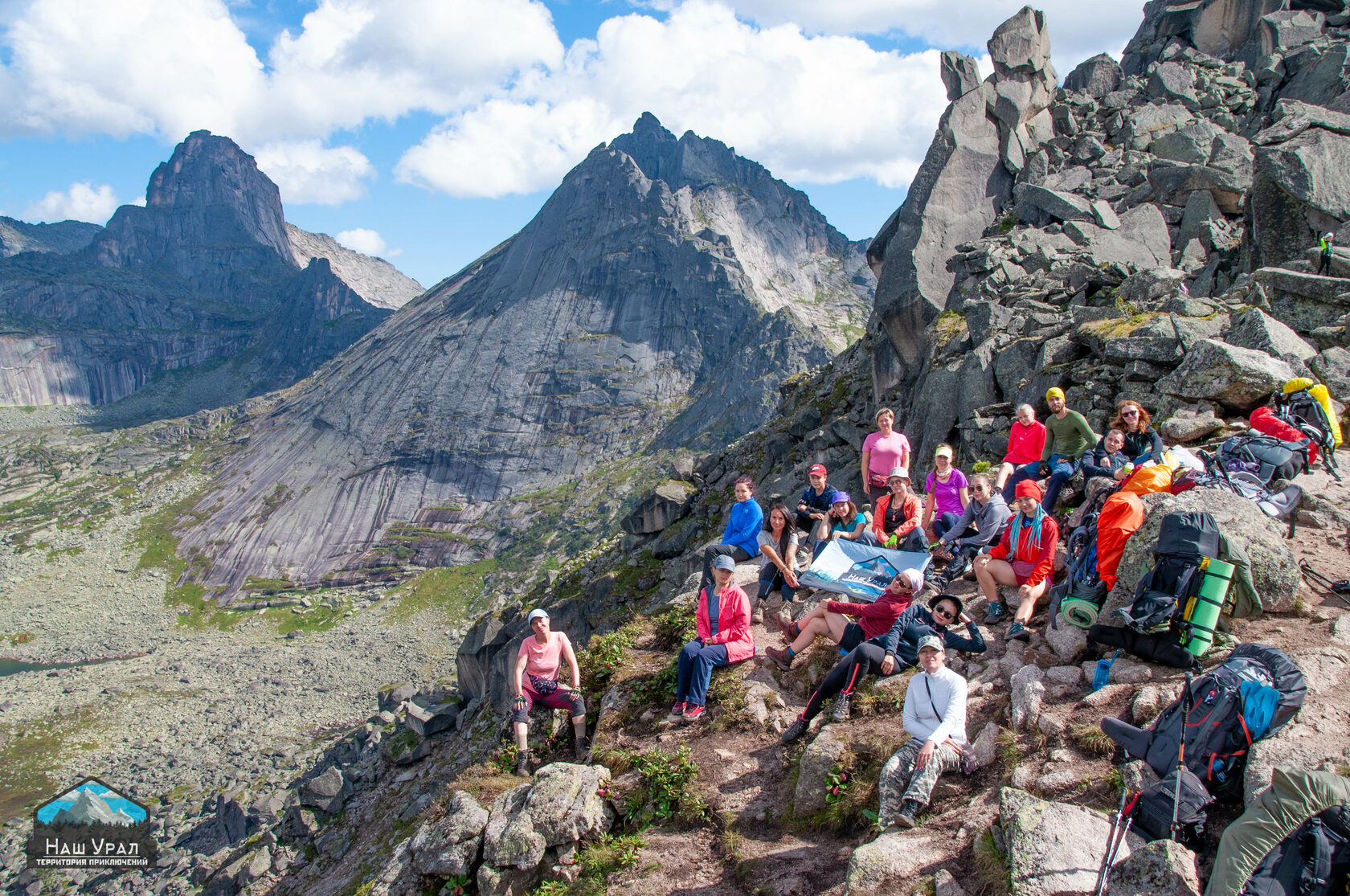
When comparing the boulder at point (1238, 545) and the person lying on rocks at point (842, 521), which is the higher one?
the boulder at point (1238, 545)

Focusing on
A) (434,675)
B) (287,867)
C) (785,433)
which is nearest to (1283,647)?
(785,433)

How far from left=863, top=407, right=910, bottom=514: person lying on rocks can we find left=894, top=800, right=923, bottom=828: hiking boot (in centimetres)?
748

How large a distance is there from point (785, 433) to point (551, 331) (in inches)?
4363

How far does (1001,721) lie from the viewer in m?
7.46

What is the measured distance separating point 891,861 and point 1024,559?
527cm

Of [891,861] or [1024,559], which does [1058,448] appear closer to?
[1024,559]

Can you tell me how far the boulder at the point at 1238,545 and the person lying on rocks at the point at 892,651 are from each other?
166cm

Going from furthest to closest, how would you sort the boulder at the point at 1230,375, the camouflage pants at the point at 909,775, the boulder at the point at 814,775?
the boulder at the point at 1230,375, the boulder at the point at 814,775, the camouflage pants at the point at 909,775

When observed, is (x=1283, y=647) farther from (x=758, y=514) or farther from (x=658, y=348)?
(x=658, y=348)

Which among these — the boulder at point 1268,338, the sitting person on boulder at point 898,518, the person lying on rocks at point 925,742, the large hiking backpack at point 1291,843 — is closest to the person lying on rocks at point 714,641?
the sitting person on boulder at point 898,518

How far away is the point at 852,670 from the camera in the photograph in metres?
8.55

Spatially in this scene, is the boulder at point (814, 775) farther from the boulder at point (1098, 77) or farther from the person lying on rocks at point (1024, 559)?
the boulder at point (1098, 77)

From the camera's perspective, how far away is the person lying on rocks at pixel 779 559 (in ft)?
39.6

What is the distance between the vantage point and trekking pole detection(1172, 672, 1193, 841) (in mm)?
5137
